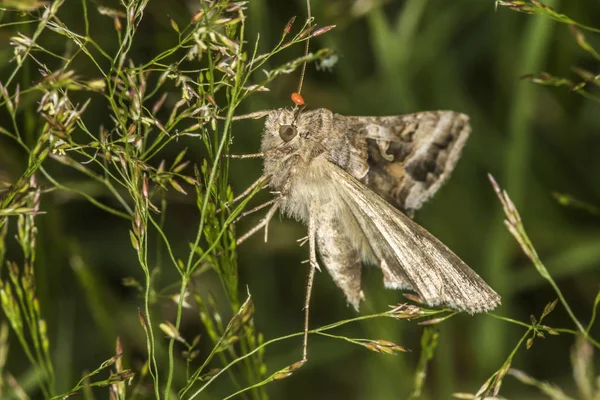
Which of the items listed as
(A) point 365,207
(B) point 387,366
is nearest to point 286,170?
(A) point 365,207

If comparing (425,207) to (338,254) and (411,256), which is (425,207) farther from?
(411,256)

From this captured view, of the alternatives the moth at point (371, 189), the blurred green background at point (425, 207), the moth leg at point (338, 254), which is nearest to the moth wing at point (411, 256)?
the moth at point (371, 189)

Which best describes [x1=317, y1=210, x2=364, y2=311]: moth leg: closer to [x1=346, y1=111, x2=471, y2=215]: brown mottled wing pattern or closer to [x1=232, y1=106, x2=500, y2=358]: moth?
[x1=232, y1=106, x2=500, y2=358]: moth

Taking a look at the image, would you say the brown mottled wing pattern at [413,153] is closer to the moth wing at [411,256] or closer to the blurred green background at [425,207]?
the moth wing at [411,256]

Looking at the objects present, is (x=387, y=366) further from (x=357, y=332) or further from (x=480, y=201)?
(x=480, y=201)

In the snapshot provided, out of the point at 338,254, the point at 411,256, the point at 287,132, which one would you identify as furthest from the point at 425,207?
the point at 287,132

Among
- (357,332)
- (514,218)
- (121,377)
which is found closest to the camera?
(121,377)
